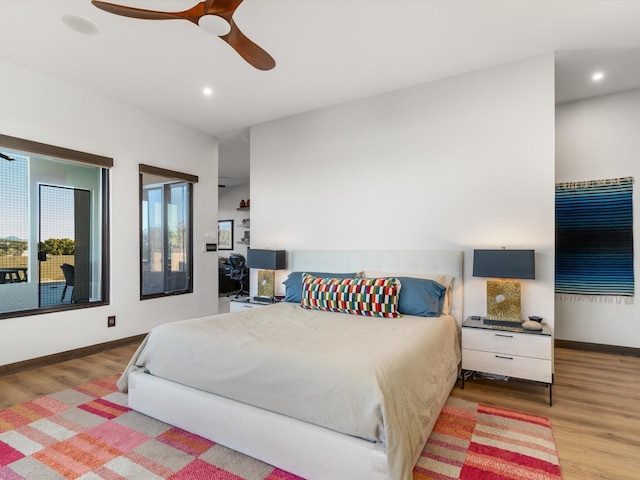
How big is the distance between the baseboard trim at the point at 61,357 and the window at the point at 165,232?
57 centimetres

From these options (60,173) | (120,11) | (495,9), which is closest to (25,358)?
(60,173)

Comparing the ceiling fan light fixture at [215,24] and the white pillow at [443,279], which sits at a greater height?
the ceiling fan light fixture at [215,24]

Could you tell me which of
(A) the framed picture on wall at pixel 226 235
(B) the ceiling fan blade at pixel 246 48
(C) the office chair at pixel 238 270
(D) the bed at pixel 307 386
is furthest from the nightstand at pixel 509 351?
(A) the framed picture on wall at pixel 226 235

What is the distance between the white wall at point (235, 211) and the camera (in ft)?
29.3

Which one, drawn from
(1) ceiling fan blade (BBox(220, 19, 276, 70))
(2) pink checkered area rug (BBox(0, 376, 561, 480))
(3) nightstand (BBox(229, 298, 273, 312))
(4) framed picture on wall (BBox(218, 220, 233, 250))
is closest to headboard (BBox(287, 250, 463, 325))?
(3) nightstand (BBox(229, 298, 273, 312))

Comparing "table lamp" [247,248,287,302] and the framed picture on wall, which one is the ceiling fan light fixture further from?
the framed picture on wall

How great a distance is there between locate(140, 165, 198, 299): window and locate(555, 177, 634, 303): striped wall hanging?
4749mm

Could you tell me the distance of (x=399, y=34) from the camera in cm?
271

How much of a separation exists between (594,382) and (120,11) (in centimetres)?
442

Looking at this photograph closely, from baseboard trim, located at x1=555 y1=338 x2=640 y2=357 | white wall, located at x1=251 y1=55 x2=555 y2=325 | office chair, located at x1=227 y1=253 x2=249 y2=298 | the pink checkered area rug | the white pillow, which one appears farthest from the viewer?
office chair, located at x1=227 y1=253 x2=249 y2=298

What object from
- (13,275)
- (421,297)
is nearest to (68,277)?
(13,275)

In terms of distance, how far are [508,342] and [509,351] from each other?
0.07 meters

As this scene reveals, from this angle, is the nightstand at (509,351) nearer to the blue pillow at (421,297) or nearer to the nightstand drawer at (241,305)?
the blue pillow at (421,297)

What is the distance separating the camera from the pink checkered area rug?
1.79 m
